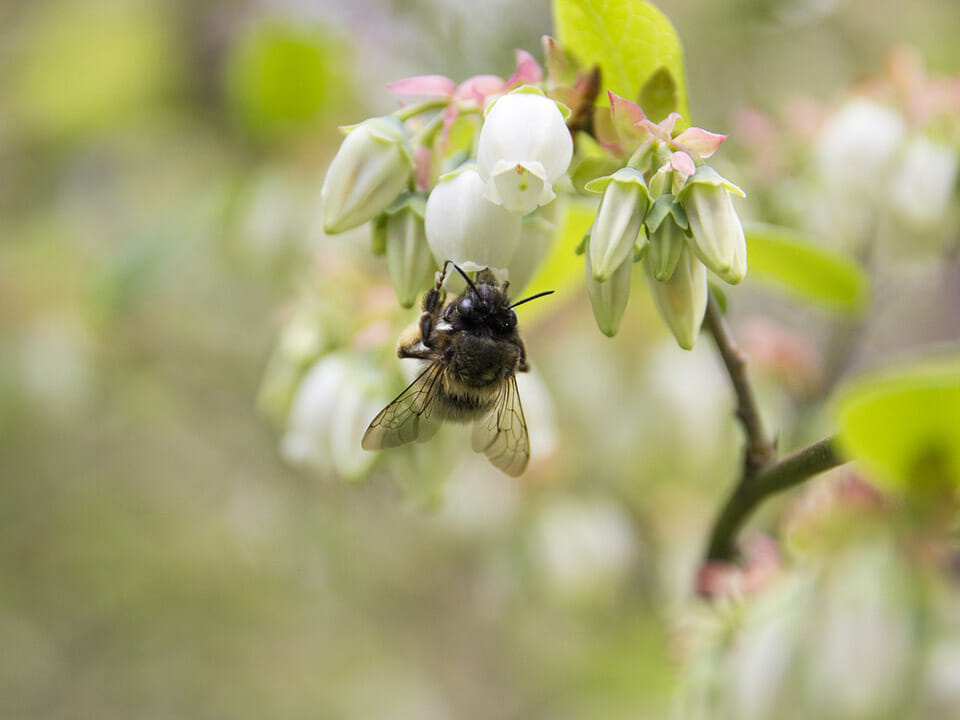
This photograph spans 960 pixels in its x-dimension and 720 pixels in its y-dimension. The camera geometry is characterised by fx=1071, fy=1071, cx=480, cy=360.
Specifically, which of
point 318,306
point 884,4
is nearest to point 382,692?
point 318,306

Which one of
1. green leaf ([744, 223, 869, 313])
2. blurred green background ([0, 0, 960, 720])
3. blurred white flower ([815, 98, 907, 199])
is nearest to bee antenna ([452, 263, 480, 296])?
green leaf ([744, 223, 869, 313])

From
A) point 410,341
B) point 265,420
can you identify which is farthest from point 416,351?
point 265,420

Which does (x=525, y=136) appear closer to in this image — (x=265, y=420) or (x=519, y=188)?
(x=519, y=188)

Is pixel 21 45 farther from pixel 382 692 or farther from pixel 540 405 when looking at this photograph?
Answer: pixel 540 405

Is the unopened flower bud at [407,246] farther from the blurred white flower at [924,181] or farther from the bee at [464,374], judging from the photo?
the blurred white flower at [924,181]

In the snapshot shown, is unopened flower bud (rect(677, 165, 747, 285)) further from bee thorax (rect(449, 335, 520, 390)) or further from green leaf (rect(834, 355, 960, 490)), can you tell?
bee thorax (rect(449, 335, 520, 390))
